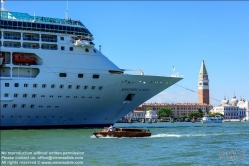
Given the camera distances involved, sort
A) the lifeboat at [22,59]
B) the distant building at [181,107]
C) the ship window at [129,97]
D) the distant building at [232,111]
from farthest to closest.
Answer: the distant building at [232,111]
the distant building at [181,107]
the ship window at [129,97]
the lifeboat at [22,59]

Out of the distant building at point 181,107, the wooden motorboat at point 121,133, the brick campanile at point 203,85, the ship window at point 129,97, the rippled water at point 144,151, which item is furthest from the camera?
the brick campanile at point 203,85

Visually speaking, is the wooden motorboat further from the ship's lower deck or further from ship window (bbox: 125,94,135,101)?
ship window (bbox: 125,94,135,101)

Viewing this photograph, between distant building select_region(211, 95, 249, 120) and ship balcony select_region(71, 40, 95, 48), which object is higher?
ship balcony select_region(71, 40, 95, 48)

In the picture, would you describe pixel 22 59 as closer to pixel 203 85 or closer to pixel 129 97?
pixel 129 97

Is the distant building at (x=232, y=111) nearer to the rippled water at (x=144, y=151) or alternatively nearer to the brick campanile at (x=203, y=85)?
the brick campanile at (x=203, y=85)

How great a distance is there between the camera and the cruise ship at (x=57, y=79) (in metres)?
35.0

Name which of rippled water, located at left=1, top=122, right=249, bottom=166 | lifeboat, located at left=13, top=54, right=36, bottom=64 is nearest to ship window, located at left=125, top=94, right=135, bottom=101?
lifeboat, located at left=13, top=54, right=36, bottom=64

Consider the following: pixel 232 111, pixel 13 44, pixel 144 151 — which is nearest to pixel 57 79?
pixel 13 44

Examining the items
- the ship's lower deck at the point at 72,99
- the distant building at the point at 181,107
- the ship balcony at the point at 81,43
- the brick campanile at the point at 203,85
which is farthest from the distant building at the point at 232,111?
the ship balcony at the point at 81,43

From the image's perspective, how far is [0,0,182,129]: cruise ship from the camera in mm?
35000

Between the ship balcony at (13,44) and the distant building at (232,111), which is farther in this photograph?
the distant building at (232,111)

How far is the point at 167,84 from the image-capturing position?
40.7 m

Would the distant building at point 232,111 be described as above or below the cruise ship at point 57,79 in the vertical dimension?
below

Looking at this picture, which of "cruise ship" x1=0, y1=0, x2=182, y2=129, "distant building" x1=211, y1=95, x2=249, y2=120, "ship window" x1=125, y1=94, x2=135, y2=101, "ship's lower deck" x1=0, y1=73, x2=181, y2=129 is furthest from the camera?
"distant building" x1=211, y1=95, x2=249, y2=120
